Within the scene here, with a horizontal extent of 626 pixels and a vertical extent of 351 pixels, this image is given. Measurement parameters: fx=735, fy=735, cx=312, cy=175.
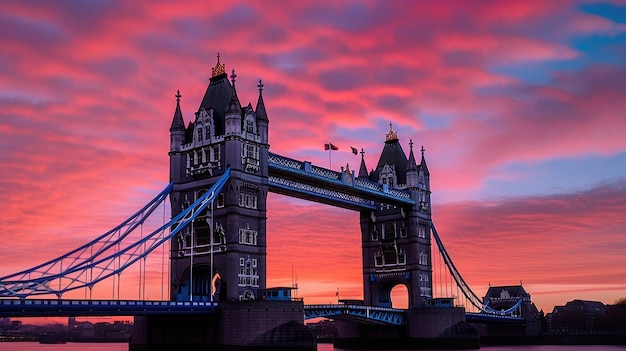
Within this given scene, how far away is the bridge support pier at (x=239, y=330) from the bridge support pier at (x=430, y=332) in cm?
A: 3337

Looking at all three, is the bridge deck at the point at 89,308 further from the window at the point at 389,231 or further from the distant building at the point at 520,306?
the distant building at the point at 520,306

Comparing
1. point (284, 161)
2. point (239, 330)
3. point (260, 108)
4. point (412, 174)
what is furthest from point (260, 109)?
point (412, 174)

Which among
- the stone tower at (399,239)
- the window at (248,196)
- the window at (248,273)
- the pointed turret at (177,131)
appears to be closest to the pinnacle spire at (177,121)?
the pointed turret at (177,131)

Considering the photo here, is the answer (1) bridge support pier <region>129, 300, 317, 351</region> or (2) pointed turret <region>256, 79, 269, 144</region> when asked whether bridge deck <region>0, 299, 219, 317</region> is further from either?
(2) pointed turret <region>256, 79, 269, 144</region>

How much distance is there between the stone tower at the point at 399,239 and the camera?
114 meters

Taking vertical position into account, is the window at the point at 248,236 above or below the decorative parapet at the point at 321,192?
below

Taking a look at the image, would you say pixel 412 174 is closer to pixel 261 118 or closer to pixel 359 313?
pixel 359 313

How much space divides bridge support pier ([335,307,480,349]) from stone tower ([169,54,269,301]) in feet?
109

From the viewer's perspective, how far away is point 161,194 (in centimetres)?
8406

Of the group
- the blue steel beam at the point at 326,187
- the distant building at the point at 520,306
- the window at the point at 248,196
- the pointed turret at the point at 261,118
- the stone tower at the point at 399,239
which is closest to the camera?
the window at the point at 248,196

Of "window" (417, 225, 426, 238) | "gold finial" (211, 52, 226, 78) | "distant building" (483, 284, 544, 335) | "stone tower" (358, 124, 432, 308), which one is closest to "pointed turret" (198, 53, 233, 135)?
"gold finial" (211, 52, 226, 78)

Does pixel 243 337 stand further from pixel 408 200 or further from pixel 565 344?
pixel 565 344

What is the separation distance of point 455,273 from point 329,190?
1337 inches

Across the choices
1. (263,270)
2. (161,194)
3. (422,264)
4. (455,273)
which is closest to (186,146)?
(161,194)
